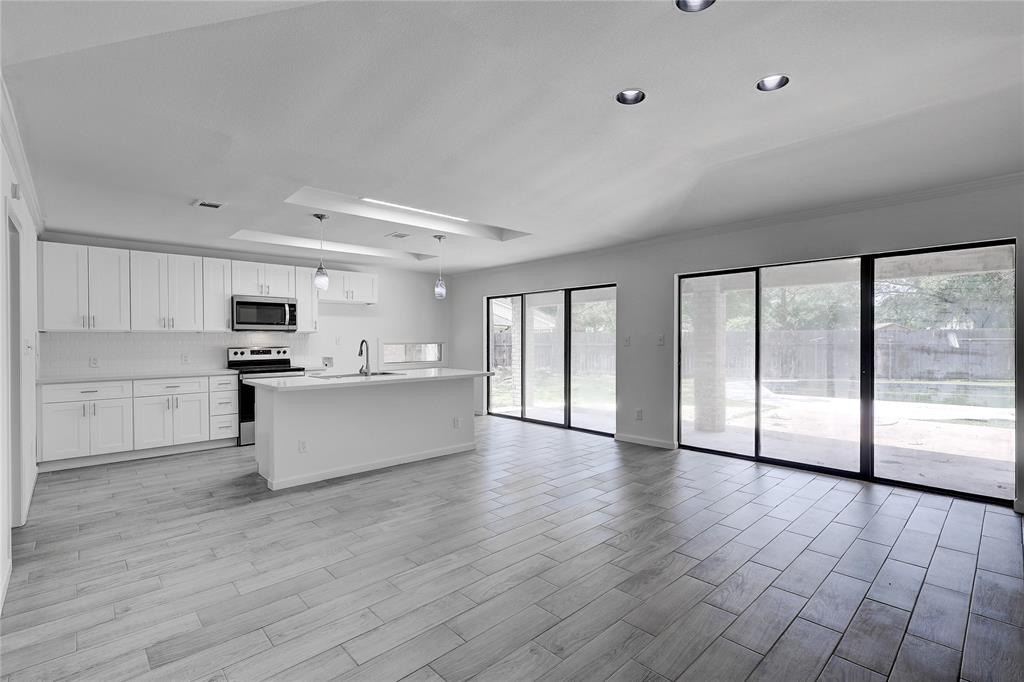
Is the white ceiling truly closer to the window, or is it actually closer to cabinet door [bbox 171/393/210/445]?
cabinet door [bbox 171/393/210/445]

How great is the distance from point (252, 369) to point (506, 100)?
200 inches

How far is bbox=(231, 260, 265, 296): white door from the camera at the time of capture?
6.18 meters

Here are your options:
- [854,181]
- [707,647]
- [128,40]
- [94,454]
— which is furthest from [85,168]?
[854,181]

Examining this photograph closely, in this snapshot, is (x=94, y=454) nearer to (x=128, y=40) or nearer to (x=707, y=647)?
(x=128, y=40)

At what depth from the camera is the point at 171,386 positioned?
550 centimetres

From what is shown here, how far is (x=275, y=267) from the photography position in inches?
256

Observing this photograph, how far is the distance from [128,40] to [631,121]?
228 cm

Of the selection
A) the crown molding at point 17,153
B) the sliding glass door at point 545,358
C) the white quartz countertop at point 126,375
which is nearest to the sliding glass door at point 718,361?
the sliding glass door at point 545,358

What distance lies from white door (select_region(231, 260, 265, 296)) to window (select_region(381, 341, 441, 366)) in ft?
6.90

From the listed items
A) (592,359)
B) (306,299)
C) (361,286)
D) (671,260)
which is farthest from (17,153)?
(592,359)

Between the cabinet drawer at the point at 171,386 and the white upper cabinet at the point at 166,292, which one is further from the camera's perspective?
the white upper cabinet at the point at 166,292

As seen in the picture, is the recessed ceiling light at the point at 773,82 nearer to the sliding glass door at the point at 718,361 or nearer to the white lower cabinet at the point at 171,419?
the sliding glass door at the point at 718,361

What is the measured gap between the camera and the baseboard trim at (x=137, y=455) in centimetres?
491

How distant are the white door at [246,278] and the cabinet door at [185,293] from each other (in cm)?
36
